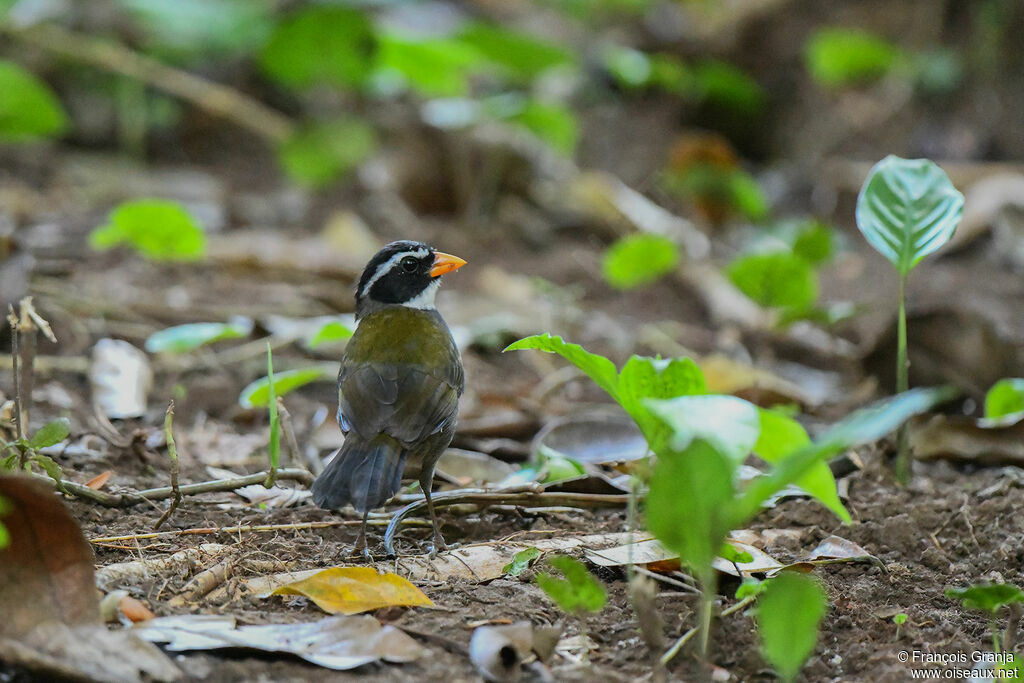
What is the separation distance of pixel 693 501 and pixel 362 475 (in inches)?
54.1

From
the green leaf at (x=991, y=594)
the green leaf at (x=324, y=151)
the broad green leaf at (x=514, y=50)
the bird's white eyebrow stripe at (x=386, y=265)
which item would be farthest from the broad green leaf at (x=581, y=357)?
the broad green leaf at (x=514, y=50)

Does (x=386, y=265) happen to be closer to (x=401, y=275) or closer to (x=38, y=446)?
(x=401, y=275)

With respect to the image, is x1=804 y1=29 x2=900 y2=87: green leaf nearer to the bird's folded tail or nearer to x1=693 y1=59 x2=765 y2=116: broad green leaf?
x1=693 y1=59 x2=765 y2=116: broad green leaf

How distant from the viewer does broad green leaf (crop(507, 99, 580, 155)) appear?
8.35 meters

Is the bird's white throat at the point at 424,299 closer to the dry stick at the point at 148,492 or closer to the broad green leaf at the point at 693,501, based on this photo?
the dry stick at the point at 148,492

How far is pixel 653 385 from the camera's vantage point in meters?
2.67

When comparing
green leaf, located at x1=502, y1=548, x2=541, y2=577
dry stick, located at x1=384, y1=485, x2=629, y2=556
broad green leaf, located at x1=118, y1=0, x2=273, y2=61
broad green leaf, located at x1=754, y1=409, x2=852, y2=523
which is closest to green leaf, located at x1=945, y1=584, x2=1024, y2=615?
broad green leaf, located at x1=754, y1=409, x2=852, y2=523

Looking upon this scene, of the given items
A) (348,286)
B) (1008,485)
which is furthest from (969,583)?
(348,286)

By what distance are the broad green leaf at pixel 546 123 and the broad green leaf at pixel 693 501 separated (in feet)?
20.9

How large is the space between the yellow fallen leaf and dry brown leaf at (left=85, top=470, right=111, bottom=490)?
3.23 ft

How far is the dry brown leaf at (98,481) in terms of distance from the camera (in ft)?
11.0

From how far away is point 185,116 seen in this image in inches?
423

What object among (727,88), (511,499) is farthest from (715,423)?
(727,88)

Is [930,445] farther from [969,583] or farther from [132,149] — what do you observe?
[132,149]
